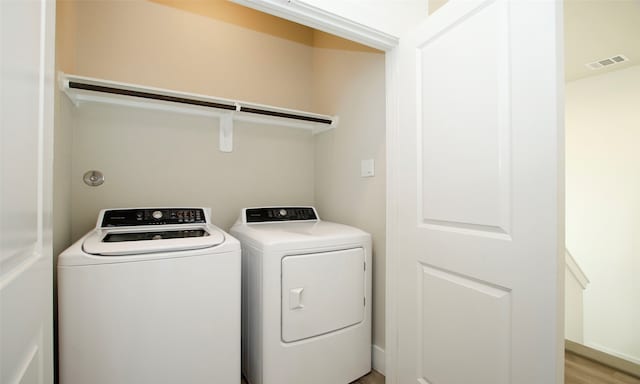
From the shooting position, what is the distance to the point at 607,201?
3170mm

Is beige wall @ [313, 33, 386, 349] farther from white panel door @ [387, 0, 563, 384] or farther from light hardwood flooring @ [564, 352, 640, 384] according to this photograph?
light hardwood flooring @ [564, 352, 640, 384]

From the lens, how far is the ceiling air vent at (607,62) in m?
2.79

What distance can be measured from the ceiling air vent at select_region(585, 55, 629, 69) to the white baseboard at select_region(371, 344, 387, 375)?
362 cm

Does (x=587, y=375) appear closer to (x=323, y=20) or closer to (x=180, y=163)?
(x=323, y=20)

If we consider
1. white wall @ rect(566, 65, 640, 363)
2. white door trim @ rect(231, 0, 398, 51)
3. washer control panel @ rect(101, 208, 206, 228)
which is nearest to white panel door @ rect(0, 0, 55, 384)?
white door trim @ rect(231, 0, 398, 51)

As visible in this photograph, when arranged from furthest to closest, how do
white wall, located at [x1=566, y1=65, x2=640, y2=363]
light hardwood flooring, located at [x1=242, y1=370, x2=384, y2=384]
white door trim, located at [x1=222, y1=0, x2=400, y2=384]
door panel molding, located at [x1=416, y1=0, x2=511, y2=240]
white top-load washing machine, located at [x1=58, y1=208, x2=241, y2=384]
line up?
white wall, located at [x1=566, y1=65, x2=640, y2=363]
light hardwood flooring, located at [x1=242, y1=370, x2=384, y2=384]
white door trim, located at [x1=222, y1=0, x2=400, y2=384]
white top-load washing machine, located at [x1=58, y1=208, x2=241, y2=384]
door panel molding, located at [x1=416, y1=0, x2=511, y2=240]

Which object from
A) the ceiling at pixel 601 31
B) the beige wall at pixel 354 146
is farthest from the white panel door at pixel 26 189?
the ceiling at pixel 601 31

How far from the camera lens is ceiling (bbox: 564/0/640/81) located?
6.66 feet

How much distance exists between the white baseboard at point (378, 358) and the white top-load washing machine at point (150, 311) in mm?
906

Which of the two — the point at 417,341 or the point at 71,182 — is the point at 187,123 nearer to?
the point at 71,182

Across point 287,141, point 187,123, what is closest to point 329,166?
point 287,141

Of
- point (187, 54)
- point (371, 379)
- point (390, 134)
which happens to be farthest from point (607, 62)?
point (187, 54)

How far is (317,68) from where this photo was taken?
2580 millimetres

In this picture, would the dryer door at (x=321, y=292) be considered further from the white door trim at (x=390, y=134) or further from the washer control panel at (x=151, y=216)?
the washer control panel at (x=151, y=216)
